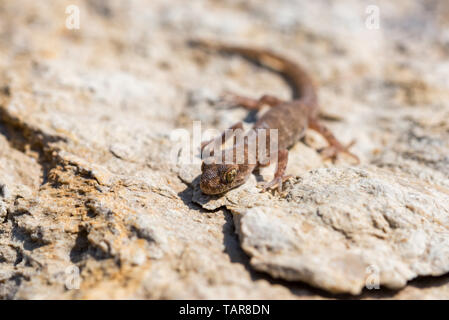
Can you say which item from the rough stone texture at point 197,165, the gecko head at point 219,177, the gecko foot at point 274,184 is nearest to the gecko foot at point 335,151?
the rough stone texture at point 197,165

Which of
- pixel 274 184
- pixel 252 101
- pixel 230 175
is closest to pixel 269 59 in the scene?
pixel 252 101

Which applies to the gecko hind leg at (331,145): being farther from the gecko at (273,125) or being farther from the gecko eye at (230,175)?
the gecko eye at (230,175)

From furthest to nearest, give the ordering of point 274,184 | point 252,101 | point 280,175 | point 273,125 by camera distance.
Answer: point 252,101 < point 273,125 < point 280,175 < point 274,184

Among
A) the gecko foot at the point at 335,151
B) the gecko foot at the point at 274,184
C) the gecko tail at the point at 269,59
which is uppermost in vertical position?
the gecko tail at the point at 269,59

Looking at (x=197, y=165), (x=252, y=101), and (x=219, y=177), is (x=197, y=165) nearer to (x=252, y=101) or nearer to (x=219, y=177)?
(x=219, y=177)

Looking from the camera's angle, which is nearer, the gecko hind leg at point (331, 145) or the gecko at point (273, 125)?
the gecko at point (273, 125)

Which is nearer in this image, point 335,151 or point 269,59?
point 335,151
